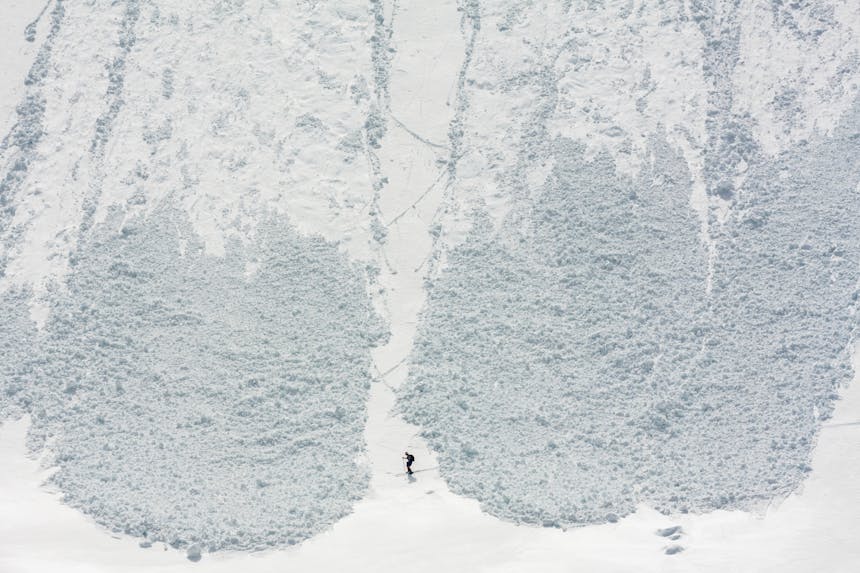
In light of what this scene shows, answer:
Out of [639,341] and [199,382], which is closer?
[639,341]

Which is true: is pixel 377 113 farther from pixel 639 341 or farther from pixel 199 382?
pixel 639 341

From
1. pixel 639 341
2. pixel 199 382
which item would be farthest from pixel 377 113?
pixel 639 341

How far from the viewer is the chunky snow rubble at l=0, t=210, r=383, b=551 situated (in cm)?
2597

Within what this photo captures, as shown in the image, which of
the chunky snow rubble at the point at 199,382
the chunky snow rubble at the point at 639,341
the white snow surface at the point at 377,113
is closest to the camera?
the chunky snow rubble at the point at 199,382

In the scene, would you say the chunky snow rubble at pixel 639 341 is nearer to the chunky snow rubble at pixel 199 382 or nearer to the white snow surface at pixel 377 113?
the white snow surface at pixel 377 113

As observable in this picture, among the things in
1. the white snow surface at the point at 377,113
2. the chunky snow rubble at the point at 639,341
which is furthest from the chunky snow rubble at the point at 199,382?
the chunky snow rubble at the point at 639,341

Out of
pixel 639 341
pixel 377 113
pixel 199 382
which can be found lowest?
pixel 639 341

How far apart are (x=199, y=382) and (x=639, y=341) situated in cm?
916

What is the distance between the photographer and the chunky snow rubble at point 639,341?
2614 cm

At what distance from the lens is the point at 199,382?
1119 inches

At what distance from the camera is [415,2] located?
35594 millimetres

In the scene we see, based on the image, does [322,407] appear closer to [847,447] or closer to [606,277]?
[606,277]

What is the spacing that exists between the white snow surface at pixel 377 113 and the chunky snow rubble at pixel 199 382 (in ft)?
1.51

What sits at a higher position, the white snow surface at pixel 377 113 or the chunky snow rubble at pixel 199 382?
the white snow surface at pixel 377 113
